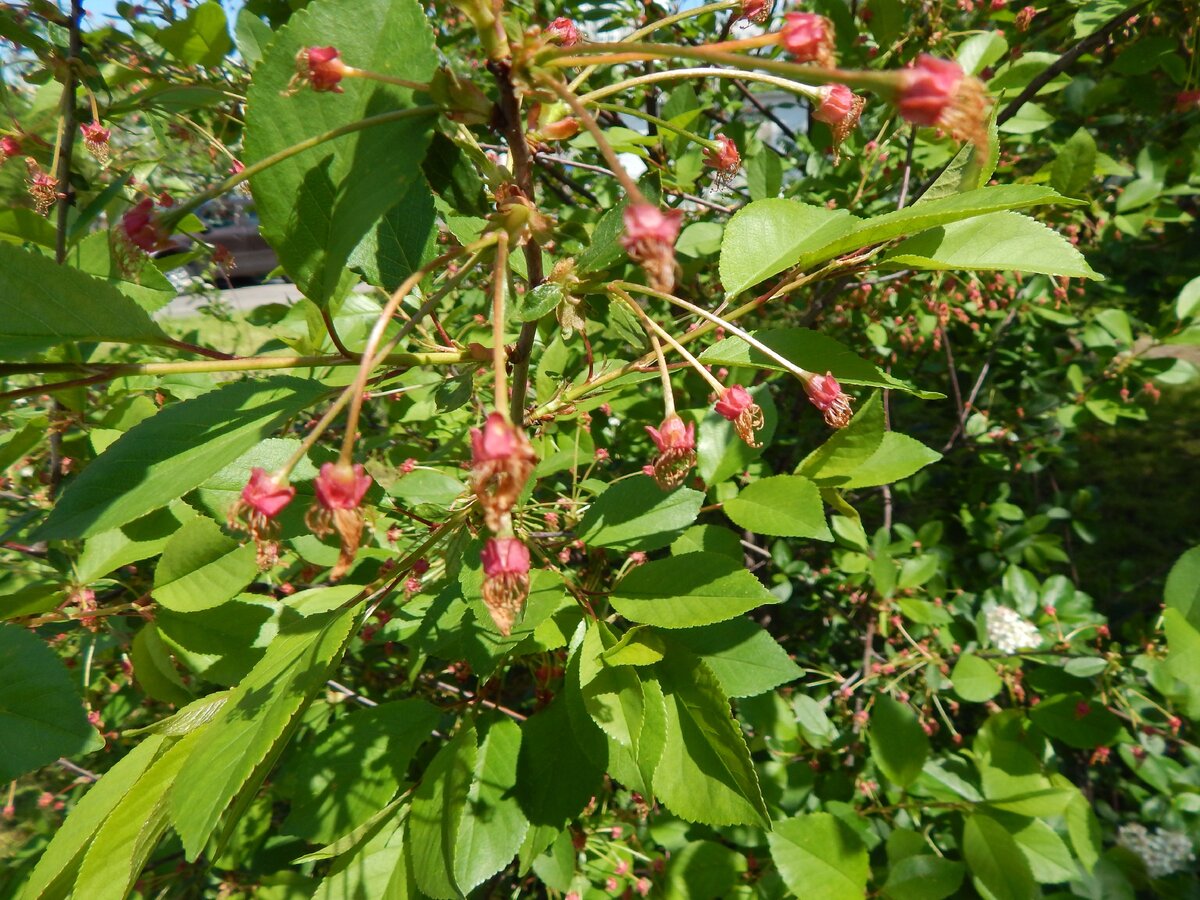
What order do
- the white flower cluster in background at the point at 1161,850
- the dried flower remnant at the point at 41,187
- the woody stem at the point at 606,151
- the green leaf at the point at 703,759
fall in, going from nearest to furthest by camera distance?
the woody stem at the point at 606,151
the green leaf at the point at 703,759
the dried flower remnant at the point at 41,187
the white flower cluster in background at the point at 1161,850

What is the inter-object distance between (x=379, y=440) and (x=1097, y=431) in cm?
265

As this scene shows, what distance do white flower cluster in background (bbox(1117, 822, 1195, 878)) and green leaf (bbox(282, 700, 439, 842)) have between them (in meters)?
1.58

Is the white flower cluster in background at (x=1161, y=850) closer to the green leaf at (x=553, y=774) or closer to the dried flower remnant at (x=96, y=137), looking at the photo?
the green leaf at (x=553, y=774)

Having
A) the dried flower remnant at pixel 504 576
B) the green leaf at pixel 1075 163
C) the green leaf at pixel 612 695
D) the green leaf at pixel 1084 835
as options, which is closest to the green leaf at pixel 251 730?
the dried flower remnant at pixel 504 576

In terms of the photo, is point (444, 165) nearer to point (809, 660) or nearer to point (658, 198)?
point (658, 198)

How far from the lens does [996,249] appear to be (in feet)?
2.20

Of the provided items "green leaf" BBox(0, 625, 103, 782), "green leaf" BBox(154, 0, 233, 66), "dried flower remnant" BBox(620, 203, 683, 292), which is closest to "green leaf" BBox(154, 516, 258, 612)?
"green leaf" BBox(0, 625, 103, 782)

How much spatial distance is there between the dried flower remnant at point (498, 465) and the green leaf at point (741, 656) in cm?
48

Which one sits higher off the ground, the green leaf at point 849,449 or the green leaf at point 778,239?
the green leaf at point 778,239

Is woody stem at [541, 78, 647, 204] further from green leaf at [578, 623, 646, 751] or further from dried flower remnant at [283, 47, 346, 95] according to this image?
green leaf at [578, 623, 646, 751]

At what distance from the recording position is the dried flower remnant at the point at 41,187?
4.20 feet

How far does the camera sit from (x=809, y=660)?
6.52ft

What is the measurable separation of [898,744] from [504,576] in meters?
1.04

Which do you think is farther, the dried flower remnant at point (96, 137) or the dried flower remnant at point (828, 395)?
the dried flower remnant at point (96, 137)
